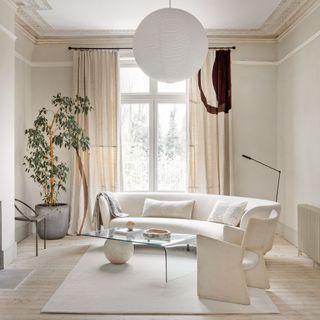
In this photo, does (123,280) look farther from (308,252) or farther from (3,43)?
(3,43)

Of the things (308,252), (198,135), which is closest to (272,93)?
(198,135)

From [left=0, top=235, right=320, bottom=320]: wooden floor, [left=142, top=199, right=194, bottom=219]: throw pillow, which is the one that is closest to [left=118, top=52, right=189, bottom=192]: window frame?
[left=142, top=199, right=194, bottom=219]: throw pillow

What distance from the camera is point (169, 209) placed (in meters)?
6.15

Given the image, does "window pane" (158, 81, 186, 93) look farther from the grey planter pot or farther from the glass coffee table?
the glass coffee table

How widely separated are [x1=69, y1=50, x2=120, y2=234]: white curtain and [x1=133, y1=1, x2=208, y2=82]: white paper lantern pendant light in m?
3.15

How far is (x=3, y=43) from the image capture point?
493cm

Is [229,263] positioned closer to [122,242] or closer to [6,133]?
[122,242]

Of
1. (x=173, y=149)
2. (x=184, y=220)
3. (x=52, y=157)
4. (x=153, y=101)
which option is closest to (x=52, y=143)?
(x=52, y=157)

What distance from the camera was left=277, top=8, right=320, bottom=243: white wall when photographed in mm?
5352

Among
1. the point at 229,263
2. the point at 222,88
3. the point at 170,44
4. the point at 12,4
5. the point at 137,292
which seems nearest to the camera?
the point at 170,44

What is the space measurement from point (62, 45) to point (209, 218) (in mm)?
3745

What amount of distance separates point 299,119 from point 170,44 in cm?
309

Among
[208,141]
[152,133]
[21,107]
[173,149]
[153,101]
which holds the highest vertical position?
[153,101]

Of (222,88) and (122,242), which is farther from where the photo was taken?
(222,88)
